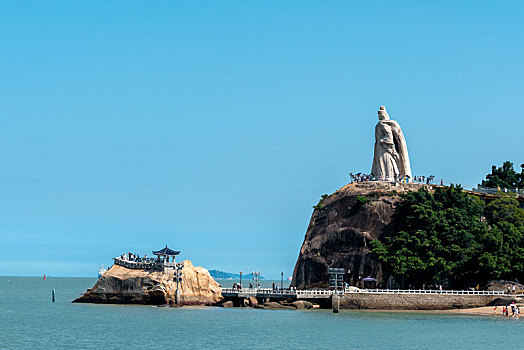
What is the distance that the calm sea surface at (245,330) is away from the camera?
6188 cm

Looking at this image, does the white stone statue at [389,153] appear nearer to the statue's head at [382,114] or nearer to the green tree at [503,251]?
the statue's head at [382,114]

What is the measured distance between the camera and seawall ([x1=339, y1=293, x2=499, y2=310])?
8819cm

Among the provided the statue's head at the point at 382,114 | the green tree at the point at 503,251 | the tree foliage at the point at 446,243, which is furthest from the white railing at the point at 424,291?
the statue's head at the point at 382,114

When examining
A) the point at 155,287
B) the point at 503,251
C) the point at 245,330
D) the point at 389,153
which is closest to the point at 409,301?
the point at 503,251

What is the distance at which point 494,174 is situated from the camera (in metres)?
128

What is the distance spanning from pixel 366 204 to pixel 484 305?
67.7ft

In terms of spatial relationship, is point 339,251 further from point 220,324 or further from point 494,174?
point 494,174

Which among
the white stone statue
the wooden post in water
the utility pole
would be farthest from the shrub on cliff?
the utility pole

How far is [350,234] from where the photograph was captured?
3971 inches

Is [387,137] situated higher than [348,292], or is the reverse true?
[387,137]

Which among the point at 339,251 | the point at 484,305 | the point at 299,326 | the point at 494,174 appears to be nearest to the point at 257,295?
the point at 339,251

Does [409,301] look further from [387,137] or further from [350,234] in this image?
[387,137]

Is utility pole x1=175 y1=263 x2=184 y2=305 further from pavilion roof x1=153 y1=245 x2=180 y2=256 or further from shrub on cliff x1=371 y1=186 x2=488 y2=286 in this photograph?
shrub on cliff x1=371 y1=186 x2=488 y2=286

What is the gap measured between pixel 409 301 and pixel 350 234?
1503 centimetres
